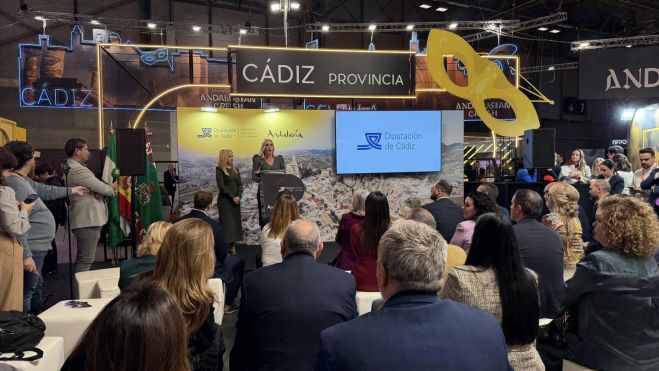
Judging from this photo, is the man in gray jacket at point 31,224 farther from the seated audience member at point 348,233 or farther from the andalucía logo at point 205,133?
the andalucía logo at point 205,133

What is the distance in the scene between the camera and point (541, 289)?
Result: 3125mm

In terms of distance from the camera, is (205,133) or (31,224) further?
(205,133)

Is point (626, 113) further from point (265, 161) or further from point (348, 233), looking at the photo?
point (348, 233)

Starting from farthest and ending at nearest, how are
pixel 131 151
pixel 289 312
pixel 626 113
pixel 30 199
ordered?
pixel 626 113 → pixel 131 151 → pixel 30 199 → pixel 289 312

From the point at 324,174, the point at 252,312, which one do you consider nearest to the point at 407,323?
the point at 252,312

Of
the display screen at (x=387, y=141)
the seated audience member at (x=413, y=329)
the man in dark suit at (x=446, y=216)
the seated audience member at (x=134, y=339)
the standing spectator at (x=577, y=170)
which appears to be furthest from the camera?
the standing spectator at (x=577, y=170)

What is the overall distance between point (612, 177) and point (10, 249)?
6434 mm

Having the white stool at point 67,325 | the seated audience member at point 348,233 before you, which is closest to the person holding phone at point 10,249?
the white stool at point 67,325

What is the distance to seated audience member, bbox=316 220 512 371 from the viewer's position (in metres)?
1.23

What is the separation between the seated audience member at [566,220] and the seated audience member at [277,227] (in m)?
1.97

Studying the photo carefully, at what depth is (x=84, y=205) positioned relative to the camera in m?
4.93

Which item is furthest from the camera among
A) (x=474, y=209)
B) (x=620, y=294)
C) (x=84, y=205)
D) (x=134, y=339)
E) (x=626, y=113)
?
(x=626, y=113)

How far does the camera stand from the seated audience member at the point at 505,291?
2.06 m

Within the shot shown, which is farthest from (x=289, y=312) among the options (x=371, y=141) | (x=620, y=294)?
(x=371, y=141)
